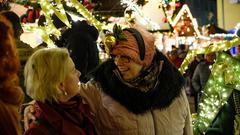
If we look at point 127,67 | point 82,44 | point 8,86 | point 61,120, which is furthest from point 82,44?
point 8,86

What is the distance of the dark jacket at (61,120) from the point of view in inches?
89.0

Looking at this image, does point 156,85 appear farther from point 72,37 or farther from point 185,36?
point 185,36

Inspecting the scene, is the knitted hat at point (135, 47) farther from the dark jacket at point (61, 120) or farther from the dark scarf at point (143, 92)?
the dark jacket at point (61, 120)

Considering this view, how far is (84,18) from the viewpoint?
4.46 meters

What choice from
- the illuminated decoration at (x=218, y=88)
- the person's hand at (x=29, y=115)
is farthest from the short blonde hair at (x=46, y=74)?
the illuminated decoration at (x=218, y=88)

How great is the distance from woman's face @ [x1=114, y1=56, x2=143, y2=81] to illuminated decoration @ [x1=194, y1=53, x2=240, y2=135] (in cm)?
95

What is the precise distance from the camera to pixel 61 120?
2311 mm

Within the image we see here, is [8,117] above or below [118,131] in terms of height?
above

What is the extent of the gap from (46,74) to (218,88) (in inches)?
71.1

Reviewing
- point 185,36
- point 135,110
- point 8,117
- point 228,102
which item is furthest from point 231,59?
point 185,36

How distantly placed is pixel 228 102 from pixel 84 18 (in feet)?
6.29

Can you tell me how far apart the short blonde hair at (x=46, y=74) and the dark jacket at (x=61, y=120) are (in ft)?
0.19

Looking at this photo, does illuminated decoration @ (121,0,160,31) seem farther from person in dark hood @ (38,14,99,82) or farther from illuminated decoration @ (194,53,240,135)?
illuminated decoration @ (194,53,240,135)

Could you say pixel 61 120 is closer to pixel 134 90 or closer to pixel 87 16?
pixel 134 90
